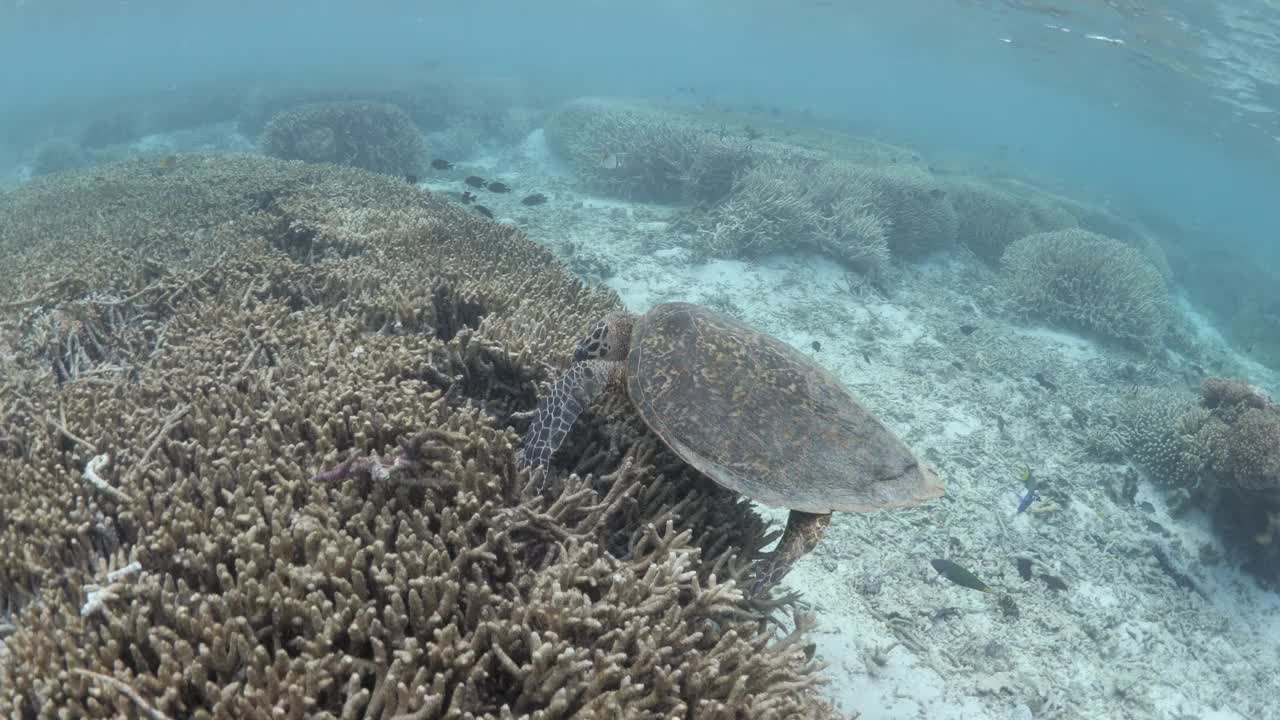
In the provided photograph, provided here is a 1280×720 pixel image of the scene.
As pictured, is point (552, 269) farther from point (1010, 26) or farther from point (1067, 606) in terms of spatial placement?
point (1010, 26)

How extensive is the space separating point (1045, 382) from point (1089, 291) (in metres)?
5.20

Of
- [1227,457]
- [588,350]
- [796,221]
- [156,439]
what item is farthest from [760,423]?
[796,221]

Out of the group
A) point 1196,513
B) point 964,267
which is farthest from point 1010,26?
point 1196,513

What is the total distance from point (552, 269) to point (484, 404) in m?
3.71

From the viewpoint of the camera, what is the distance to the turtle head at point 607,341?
4.52m

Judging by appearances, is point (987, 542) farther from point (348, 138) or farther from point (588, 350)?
point (348, 138)

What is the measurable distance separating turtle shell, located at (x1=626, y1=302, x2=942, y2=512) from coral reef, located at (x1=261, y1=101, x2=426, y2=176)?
18.1 metres

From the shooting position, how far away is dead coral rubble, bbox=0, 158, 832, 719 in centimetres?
225

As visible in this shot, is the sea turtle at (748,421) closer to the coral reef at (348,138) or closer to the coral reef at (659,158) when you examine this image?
the coral reef at (659,158)

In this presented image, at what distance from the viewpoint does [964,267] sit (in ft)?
57.7

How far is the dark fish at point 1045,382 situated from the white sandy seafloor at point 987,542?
0.09m

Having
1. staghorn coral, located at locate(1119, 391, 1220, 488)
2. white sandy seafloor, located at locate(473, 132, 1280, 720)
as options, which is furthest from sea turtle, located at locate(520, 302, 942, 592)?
staghorn coral, located at locate(1119, 391, 1220, 488)

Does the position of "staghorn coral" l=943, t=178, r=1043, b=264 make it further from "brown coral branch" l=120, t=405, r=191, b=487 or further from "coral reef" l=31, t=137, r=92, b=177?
"coral reef" l=31, t=137, r=92, b=177

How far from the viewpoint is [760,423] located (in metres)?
4.06
